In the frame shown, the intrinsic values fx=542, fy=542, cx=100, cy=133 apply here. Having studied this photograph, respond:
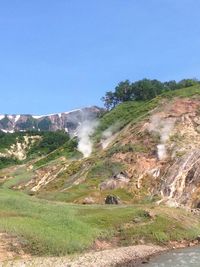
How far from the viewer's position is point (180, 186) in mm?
98938

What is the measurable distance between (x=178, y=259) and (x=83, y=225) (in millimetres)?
12569

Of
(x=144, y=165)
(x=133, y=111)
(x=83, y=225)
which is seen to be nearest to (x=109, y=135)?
(x=133, y=111)

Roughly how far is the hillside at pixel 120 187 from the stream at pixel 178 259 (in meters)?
4.59

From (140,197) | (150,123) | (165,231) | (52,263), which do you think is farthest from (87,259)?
(150,123)

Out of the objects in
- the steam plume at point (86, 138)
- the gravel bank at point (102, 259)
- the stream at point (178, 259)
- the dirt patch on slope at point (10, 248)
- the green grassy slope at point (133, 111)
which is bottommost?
the stream at point (178, 259)

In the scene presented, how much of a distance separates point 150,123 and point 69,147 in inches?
1445

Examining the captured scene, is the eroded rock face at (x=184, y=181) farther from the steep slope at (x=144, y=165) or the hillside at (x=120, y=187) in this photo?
the hillside at (x=120, y=187)

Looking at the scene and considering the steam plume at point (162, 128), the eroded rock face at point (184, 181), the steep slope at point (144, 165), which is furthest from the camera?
the steam plume at point (162, 128)

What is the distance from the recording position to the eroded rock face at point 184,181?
9531 cm

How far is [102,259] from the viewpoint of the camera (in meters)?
52.2

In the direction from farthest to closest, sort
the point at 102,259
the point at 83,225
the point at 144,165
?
1. the point at 144,165
2. the point at 83,225
3. the point at 102,259

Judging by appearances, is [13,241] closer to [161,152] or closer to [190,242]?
[190,242]

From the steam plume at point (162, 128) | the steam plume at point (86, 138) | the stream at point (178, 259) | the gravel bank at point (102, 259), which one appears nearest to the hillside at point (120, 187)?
the steam plume at point (162, 128)

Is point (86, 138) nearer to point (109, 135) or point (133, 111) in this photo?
point (109, 135)
